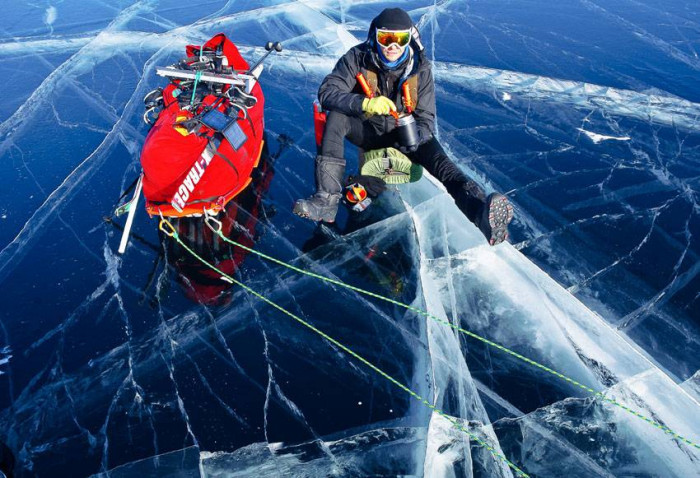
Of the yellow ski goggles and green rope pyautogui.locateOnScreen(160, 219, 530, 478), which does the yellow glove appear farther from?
green rope pyautogui.locateOnScreen(160, 219, 530, 478)

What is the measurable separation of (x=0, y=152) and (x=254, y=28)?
352cm

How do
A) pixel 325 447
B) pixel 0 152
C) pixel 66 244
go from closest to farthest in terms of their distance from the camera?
pixel 325 447 → pixel 66 244 → pixel 0 152

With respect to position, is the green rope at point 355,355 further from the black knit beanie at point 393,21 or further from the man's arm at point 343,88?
the black knit beanie at point 393,21

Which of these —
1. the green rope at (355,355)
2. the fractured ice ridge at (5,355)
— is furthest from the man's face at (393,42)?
the fractured ice ridge at (5,355)

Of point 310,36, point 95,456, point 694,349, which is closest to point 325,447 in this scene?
point 95,456

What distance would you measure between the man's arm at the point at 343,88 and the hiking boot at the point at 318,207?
22.1 inches

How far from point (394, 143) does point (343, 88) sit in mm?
514

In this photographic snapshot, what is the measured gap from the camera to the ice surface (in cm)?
242

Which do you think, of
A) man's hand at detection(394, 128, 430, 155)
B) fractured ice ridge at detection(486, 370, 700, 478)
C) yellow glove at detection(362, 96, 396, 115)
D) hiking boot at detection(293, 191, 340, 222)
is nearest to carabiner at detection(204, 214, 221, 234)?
hiking boot at detection(293, 191, 340, 222)

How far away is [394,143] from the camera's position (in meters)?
3.76

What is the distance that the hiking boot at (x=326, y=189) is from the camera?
3267 mm

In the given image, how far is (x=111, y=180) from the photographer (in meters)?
4.16

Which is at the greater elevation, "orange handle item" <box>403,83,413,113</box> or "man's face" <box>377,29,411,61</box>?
"man's face" <box>377,29,411,61</box>

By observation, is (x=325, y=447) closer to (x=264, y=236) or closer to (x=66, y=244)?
(x=264, y=236)
